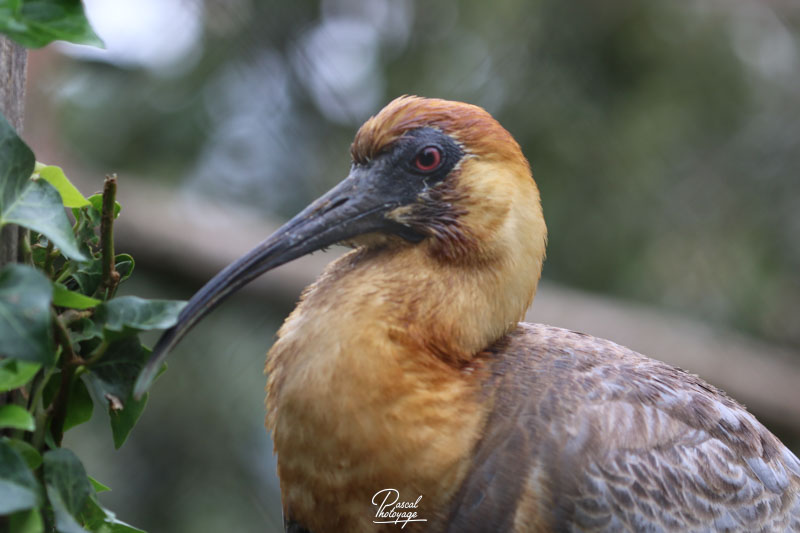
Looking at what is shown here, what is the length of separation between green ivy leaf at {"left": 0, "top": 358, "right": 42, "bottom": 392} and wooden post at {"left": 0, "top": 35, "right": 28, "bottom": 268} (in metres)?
0.15

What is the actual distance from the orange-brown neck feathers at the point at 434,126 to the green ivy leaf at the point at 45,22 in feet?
2.38

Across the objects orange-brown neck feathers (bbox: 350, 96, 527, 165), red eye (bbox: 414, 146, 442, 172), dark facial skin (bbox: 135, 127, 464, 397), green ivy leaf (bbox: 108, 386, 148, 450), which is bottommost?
green ivy leaf (bbox: 108, 386, 148, 450)

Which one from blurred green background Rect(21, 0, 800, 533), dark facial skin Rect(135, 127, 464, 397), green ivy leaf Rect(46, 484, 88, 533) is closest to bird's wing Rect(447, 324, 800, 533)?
dark facial skin Rect(135, 127, 464, 397)


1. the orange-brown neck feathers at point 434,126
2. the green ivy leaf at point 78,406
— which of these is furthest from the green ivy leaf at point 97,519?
the orange-brown neck feathers at point 434,126

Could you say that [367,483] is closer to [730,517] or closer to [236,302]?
[730,517]

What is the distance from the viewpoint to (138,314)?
926mm

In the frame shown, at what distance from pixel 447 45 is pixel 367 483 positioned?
3.79 metres

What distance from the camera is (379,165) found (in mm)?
1567

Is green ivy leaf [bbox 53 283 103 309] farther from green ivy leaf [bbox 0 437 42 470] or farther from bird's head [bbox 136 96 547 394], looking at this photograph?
bird's head [bbox 136 96 547 394]

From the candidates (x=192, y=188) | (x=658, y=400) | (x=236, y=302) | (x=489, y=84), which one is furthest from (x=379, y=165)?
(x=489, y=84)

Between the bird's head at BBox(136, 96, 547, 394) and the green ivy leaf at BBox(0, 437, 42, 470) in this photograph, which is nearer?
the green ivy leaf at BBox(0, 437, 42, 470)

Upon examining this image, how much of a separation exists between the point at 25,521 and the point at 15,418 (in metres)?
0.10

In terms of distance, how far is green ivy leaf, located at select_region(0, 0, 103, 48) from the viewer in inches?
34.3

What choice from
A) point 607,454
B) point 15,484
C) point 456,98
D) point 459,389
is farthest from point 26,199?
point 456,98
